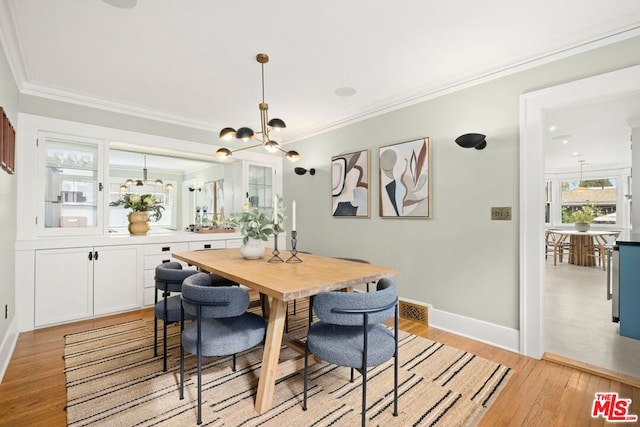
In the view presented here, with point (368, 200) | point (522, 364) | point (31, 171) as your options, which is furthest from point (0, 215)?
point (522, 364)

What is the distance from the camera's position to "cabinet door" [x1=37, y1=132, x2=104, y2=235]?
10.5ft

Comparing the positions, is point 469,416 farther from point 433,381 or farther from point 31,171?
point 31,171

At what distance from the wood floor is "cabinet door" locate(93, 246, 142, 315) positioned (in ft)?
2.44

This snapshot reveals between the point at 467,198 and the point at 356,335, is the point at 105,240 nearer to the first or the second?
the point at 356,335

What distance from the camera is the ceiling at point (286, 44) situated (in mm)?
1979

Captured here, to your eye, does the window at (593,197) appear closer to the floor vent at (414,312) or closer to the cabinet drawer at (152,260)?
the floor vent at (414,312)

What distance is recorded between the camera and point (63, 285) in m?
3.20

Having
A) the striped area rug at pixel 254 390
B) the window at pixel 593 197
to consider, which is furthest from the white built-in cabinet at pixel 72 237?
the window at pixel 593 197

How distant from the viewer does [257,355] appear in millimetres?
2496

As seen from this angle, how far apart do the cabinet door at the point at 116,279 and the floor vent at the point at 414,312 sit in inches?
125

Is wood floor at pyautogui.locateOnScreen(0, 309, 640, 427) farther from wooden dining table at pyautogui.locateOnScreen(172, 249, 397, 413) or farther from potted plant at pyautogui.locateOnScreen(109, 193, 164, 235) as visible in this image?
potted plant at pyautogui.locateOnScreen(109, 193, 164, 235)

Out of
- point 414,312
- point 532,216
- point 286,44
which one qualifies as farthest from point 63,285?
point 532,216

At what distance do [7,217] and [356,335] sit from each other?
10.0 ft

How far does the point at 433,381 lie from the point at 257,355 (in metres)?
1.38
